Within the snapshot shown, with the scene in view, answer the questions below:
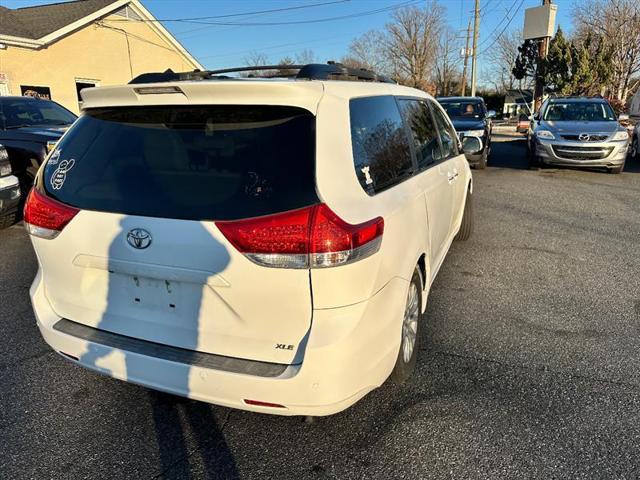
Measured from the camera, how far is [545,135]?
1052 centimetres

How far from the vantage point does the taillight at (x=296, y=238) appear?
6.23 feet

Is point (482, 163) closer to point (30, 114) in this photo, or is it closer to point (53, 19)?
point (30, 114)

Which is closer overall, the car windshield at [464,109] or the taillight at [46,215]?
the taillight at [46,215]

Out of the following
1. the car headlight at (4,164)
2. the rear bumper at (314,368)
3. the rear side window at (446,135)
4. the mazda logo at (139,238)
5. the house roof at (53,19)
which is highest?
the house roof at (53,19)

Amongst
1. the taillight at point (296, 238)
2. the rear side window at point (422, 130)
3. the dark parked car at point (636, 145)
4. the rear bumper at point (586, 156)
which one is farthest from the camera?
the dark parked car at point (636, 145)

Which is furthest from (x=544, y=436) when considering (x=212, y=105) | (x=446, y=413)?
(x=212, y=105)

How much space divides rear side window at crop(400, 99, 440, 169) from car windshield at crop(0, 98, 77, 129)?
683 cm

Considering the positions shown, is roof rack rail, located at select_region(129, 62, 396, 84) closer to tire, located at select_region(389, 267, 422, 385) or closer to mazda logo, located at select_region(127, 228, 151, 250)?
mazda logo, located at select_region(127, 228, 151, 250)

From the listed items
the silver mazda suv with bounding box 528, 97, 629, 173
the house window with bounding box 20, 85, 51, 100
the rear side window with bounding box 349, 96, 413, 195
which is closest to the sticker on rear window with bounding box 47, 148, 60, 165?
the rear side window with bounding box 349, 96, 413, 195

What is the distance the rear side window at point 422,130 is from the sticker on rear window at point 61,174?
2.00 meters

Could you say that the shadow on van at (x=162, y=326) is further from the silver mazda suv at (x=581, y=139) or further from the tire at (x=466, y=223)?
the silver mazda suv at (x=581, y=139)

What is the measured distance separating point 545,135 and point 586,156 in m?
0.97

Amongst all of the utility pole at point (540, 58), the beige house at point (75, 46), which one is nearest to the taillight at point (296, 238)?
the beige house at point (75, 46)

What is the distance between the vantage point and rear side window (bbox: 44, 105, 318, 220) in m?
1.99
